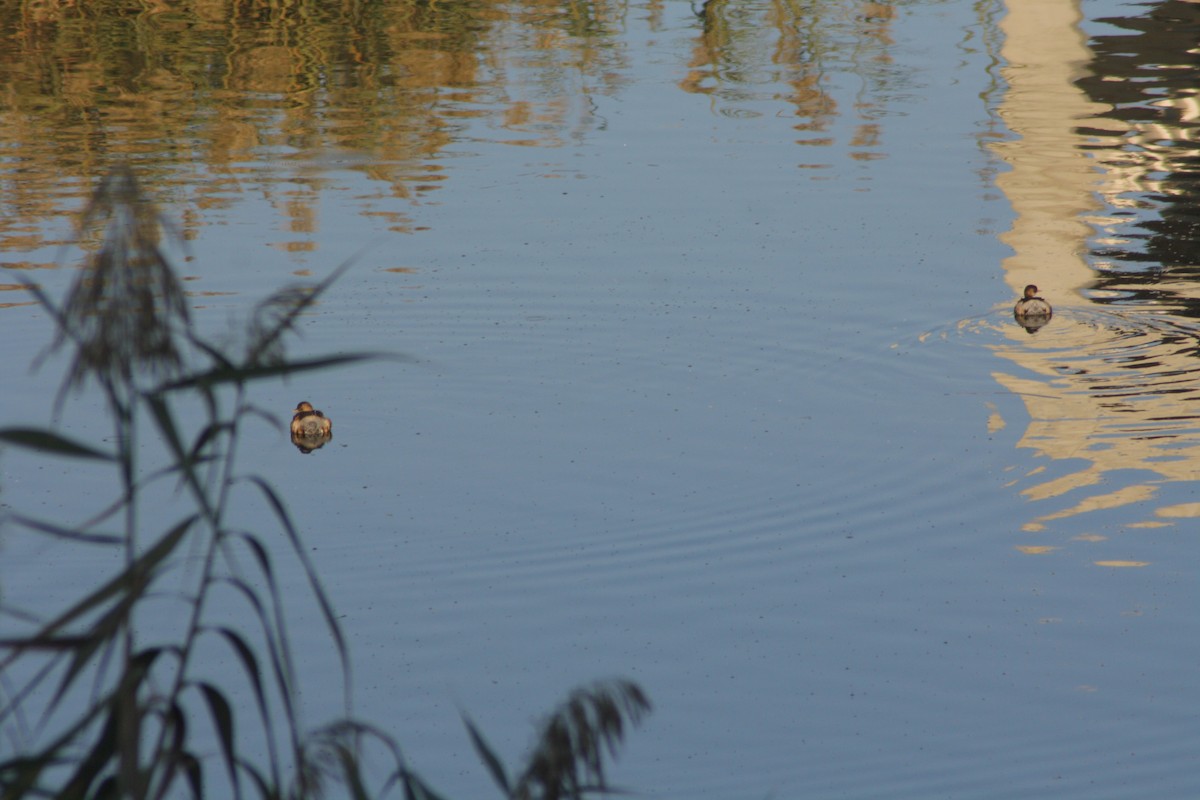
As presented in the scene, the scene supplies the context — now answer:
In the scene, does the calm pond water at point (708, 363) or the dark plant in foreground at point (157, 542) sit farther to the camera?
the calm pond water at point (708, 363)

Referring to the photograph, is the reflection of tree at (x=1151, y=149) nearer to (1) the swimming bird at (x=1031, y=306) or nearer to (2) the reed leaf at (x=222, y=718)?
(1) the swimming bird at (x=1031, y=306)

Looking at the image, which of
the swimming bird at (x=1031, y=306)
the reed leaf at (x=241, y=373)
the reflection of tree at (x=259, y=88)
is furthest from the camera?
the reflection of tree at (x=259, y=88)

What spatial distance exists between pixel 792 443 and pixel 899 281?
2.92 metres

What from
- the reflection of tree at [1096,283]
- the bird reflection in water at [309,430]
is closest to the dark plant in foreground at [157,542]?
the reflection of tree at [1096,283]

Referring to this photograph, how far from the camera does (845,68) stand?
17.9 meters

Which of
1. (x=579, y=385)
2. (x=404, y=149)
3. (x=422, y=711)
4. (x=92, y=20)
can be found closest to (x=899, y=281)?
(x=579, y=385)

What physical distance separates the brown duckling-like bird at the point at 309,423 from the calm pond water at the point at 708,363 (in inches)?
7.7

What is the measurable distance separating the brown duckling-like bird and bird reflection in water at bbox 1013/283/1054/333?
461 cm

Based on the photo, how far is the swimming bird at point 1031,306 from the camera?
432 inches

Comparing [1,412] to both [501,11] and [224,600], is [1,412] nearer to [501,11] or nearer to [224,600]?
[224,600]

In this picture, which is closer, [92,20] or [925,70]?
[925,70]

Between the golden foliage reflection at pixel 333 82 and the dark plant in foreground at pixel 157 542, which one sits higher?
the dark plant in foreground at pixel 157 542

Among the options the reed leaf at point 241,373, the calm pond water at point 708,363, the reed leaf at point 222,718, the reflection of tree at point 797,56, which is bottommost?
the calm pond water at point 708,363

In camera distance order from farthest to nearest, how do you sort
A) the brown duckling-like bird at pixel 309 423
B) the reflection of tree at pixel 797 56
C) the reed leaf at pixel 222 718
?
the reflection of tree at pixel 797 56, the brown duckling-like bird at pixel 309 423, the reed leaf at pixel 222 718
